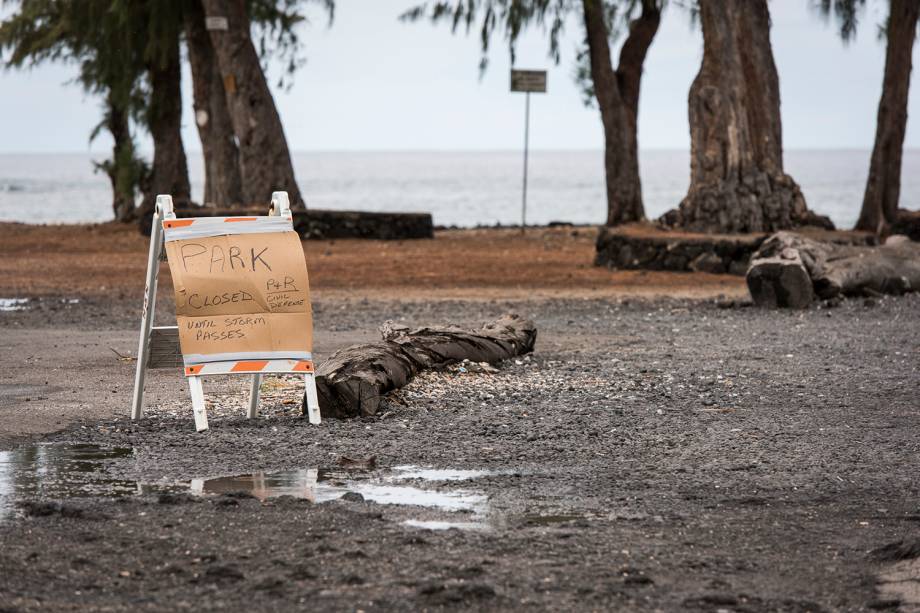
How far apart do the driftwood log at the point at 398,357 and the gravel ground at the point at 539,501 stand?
0.11 m

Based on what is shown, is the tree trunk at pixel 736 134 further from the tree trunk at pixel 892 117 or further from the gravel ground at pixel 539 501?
the gravel ground at pixel 539 501

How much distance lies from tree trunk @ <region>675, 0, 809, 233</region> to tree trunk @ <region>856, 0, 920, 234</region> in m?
2.70

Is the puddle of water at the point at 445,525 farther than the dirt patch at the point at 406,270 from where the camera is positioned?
No

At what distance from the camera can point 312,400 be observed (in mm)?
6129

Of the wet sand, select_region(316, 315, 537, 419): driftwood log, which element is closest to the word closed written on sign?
the wet sand

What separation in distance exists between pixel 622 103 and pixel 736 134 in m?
7.47

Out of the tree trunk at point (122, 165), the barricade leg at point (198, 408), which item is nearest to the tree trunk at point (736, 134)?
the barricade leg at point (198, 408)

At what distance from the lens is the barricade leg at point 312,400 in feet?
20.0

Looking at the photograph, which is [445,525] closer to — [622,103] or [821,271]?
[821,271]

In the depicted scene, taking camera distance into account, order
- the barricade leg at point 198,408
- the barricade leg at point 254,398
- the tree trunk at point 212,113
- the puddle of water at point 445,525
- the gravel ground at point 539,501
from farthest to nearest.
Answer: the tree trunk at point 212,113, the barricade leg at point 254,398, the barricade leg at point 198,408, the puddle of water at point 445,525, the gravel ground at point 539,501

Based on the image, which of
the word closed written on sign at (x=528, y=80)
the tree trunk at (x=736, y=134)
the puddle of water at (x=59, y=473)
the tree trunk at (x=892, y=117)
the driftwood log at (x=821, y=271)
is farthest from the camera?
the word closed written on sign at (x=528, y=80)

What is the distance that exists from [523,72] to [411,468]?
16.4 m

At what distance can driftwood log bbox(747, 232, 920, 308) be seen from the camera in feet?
37.3

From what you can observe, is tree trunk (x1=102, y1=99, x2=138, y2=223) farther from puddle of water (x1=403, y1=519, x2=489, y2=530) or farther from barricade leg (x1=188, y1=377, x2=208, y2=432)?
puddle of water (x1=403, y1=519, x2=489, y2=530)
